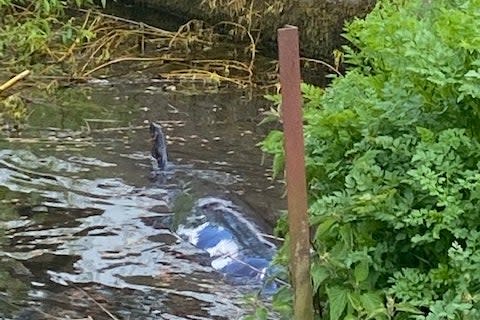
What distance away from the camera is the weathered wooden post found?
2436 millimetres

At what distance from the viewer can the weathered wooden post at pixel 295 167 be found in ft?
7.99

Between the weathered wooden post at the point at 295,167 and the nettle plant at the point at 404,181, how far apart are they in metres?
0.04

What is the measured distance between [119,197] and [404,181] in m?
3.20

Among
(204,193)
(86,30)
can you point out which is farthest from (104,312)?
(86,30)

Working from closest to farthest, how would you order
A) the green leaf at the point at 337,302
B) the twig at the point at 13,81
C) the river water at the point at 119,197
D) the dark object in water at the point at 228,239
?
1. the green leaf at the point at 337,302
2. the river water at the point at 119,197
3. the dark object in water at the point at 228,239
4. the twig at the point at 13,81

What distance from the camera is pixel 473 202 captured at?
2332mm

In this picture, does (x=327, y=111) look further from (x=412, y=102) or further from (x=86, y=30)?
(x=86, y=30)

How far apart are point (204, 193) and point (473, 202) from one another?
3.00 metres

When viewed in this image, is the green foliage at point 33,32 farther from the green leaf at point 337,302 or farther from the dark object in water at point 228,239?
the green leaf at point 337,302

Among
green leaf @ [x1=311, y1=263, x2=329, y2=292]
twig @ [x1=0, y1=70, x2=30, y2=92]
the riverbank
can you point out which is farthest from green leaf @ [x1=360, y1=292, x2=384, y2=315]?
the riverbank

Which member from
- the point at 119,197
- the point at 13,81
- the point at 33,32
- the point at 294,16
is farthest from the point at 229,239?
the point at 294,16

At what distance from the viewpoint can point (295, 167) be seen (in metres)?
2.45

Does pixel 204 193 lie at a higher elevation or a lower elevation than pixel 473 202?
lower

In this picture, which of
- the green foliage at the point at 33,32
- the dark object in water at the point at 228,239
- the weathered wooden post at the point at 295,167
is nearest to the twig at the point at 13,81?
the green foliage at the point at 33,32
